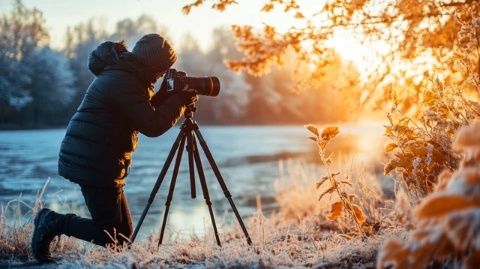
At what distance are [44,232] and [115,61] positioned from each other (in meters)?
1.40

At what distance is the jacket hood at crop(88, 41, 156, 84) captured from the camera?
363 centimetres

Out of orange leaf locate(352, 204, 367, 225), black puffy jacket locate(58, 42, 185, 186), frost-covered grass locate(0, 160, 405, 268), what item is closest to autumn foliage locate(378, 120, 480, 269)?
frost-covered grass locate(0, 160, 405, 268)

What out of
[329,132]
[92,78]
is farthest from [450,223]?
[92,78]

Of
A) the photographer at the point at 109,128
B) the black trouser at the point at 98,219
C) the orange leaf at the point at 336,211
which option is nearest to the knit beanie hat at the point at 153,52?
the photographer at the point at 109,128

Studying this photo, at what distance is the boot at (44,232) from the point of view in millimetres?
3680

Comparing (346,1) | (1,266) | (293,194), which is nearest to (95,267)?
(1,266)

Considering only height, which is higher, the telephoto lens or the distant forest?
the distant forest

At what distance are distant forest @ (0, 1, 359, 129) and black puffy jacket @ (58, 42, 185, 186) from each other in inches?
105

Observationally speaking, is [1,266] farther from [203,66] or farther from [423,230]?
[203,66]

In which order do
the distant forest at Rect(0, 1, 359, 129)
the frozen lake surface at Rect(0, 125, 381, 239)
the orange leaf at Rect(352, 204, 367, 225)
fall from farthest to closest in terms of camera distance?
1. the distant forest at Rect(0, 1, 359, 129)
2. the frozen lake surface at Rect(0, 125, 381, 239)
3. the orange leaf at Rect(352, 204, 367, 225)

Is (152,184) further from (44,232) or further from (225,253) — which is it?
(225,253)

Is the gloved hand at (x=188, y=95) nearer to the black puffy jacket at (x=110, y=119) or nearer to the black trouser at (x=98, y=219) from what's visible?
the black puffy jacket at (x=110, y=119)

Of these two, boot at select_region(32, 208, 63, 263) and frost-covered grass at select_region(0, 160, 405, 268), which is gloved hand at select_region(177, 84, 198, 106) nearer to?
frost-covered grass at select_region(0, 160, 405, 268)

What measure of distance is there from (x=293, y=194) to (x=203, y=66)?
1757 inches
